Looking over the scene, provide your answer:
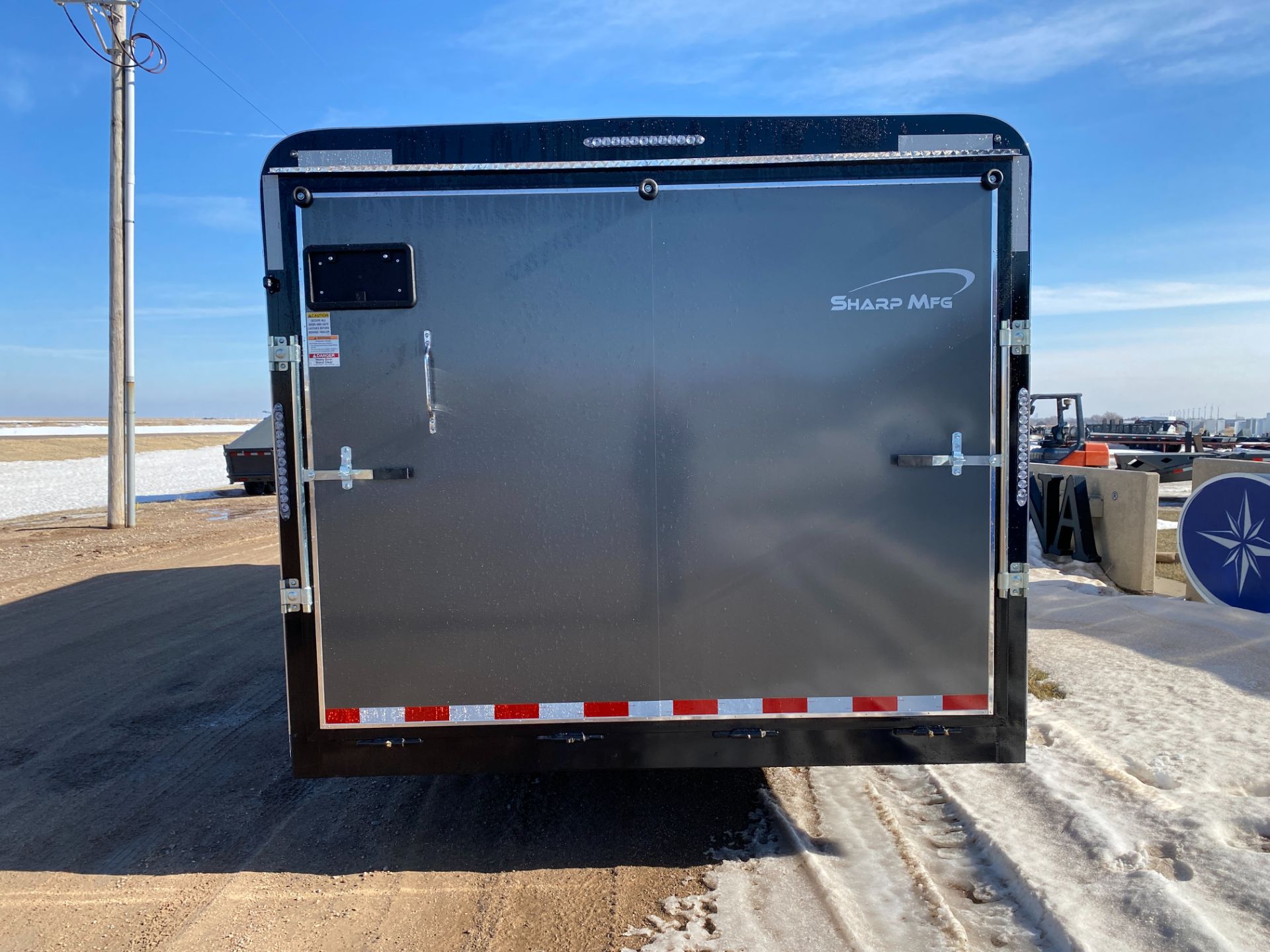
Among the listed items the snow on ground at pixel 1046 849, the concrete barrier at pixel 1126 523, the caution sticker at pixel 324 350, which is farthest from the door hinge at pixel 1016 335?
the concrete barrier at pixel 1126 523

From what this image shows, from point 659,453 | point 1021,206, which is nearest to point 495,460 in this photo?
point 659,453

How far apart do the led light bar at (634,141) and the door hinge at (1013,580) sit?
2089mm

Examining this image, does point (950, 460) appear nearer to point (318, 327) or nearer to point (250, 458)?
point (318, 327)

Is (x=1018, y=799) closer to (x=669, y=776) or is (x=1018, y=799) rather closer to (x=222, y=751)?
(x=669, y=776)

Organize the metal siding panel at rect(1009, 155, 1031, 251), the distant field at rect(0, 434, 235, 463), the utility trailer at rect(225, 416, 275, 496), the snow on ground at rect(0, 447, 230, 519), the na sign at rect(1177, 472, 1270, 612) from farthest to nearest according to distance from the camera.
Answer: the distant field at rect(0, 434, 235, 463) < the snow on ground at rect(0, 447, 230, 519) < the utility trailer at rect(225, 416, 275, 496) < the na sign at rect(1177, 472, 1270, 612) < the metal siding panel at rect(1009, 155, 1031, 251)

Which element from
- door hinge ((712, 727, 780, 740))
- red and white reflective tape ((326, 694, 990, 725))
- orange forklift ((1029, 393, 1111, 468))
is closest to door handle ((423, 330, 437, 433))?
red and white reflective tape ((326, 694, 990, 725))

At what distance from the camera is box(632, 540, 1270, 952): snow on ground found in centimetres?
281

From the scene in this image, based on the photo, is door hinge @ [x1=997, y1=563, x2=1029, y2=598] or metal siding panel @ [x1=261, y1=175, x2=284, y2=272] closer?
metal siding panel @ [x1=261, y1=175, x2=284, y2=272]

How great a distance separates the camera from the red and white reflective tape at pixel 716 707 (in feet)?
10.5

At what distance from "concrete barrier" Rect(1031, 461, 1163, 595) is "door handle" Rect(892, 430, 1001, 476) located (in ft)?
21.5

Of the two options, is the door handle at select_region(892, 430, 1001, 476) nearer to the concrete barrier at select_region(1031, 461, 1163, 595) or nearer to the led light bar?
the led light bar

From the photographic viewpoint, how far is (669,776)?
4309 mm

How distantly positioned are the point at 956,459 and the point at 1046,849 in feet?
5.60

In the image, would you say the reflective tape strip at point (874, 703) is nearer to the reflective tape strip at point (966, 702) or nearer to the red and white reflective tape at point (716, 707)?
the red and white reflective tape at point (716, 707)
